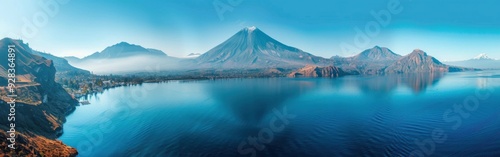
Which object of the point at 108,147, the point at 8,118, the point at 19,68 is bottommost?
the point at 108,147

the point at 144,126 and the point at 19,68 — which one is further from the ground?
the point at 19,68

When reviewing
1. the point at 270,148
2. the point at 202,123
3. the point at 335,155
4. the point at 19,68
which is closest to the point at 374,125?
the point at 335,155

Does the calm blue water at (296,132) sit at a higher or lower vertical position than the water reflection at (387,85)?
lower

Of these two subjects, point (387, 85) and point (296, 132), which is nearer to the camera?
point (296, 132)

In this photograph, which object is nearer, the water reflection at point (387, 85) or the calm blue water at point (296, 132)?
the calm blue water at point (296, 132)

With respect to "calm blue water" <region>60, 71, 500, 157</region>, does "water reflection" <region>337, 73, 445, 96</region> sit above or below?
above

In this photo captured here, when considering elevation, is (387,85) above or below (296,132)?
above

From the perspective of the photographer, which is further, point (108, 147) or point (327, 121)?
point (327, 121)

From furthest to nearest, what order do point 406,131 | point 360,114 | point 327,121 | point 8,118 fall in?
point 360,114 → point 327,121 → point 406,131 → point 8,118

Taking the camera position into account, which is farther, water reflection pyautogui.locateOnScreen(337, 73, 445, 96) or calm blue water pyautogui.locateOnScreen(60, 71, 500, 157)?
water reflection pyautogui.locateOnScreen(337, 73, 445, 96)

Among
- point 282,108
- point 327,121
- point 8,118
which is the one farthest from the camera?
point 282,108

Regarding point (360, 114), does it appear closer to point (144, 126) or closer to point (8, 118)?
point (144, 126)
